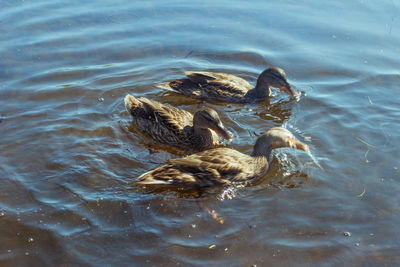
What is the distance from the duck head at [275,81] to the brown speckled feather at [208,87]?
0.38m

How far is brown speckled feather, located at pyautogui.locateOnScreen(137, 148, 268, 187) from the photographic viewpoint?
5727 mm

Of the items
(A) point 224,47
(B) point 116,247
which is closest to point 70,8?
(A) point 224,47

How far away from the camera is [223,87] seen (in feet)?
28.0

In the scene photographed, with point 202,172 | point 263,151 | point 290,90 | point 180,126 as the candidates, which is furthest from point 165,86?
point 202,172

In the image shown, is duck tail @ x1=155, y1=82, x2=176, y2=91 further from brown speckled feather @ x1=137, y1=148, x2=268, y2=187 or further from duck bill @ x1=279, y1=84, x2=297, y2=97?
brown speckled feather @ x1=137, y1=148, x2=268, y2=187

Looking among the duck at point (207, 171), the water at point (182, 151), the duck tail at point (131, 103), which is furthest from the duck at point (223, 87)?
the duck at point (207, 171)

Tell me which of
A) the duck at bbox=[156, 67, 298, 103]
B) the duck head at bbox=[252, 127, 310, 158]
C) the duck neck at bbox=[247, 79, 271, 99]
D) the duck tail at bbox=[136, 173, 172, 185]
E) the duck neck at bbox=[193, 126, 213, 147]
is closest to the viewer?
the duck tail at bbox=[136, 173, 172, 185]

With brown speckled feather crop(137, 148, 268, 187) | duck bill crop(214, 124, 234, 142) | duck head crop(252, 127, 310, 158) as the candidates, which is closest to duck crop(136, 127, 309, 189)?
brown speckled feather crop(137, 148, 268, 187)

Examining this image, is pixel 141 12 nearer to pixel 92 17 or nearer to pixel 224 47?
pixel 92 17

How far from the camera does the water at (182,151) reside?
4.98m

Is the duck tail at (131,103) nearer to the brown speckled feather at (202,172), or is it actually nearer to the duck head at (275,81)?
the brown speckled feather at (202,172)

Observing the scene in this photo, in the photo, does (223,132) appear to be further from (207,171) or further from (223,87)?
(223,87)

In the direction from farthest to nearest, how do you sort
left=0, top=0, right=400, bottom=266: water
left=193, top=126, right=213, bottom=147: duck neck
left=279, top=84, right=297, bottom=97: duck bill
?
1. left=279, top=84, right=297, bottom=97: duck bill
2. left=193, top=126, right=213, bottom=147: duck neck
3. left=0, top=0, right=400, bottom=266: water

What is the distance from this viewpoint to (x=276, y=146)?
641 cm
